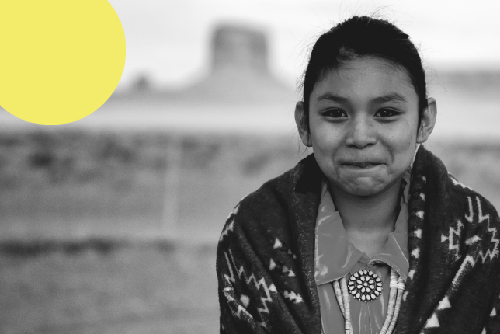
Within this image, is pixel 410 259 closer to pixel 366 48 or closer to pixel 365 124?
pixel 365 124

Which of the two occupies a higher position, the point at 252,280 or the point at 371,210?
the point at 371,210

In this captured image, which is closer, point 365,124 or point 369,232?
point 365,124

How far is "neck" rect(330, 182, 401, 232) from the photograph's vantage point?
1.90 metres

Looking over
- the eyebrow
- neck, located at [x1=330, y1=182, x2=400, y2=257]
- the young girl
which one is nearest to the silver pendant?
the young girl

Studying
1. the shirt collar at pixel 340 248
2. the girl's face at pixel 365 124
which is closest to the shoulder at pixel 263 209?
the shirt collar at pixel 340 248

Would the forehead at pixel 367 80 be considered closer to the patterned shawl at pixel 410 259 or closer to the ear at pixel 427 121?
the ear at pixel 427 121

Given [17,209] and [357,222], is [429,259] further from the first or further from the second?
[17,209]

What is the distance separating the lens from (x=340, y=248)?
1829mm

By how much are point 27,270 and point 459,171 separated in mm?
6629

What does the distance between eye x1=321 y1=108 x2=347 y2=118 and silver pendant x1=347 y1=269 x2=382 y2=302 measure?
0.42m

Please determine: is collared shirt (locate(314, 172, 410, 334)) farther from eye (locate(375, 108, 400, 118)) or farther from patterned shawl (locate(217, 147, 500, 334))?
eye (locate(375, 108, 400, 118))

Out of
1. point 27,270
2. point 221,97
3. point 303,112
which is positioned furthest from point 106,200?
point 221,97

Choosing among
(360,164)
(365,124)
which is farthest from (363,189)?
(365,124)

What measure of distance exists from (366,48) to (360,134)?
0.78ft
